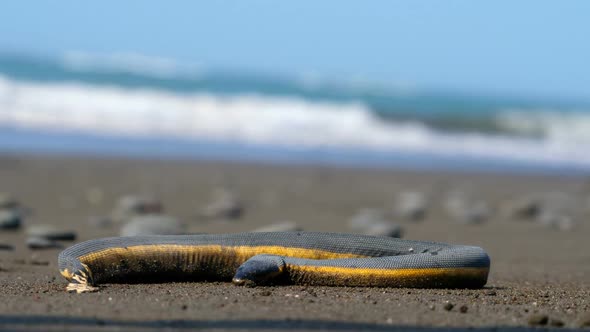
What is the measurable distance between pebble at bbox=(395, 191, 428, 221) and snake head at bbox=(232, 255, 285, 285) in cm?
744

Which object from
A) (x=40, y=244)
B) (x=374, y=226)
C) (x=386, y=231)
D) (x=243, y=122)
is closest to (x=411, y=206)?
(x=374, y=226)

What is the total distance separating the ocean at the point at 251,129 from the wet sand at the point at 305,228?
2.73 m

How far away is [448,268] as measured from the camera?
22.1 feet

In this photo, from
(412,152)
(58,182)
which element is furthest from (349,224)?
(412,152)

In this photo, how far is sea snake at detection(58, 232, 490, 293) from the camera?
6602 mm

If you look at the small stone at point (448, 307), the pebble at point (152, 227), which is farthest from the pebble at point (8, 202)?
the small stone at point (448, 307)

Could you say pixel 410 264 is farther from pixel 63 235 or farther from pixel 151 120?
pixel 151 120

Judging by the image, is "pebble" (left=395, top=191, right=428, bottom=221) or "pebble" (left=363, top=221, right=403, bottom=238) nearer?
"pebble" (left=363, top=221, right=403, bottom=238)

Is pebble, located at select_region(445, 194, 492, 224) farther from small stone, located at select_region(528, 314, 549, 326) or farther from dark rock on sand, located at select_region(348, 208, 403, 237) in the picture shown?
small stone, located at select_region(528, 314, 549, 326)

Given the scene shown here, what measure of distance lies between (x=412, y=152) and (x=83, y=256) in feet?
67.1

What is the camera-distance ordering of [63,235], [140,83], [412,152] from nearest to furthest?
[63,235] < [412,152] < [140,83]

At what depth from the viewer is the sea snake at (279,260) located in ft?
21.7

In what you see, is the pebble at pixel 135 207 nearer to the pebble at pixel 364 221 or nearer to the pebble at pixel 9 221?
the pebble at pixel 9 221

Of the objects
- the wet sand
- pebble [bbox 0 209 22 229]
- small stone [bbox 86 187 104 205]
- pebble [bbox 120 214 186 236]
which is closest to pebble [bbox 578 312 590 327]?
the wet sand
